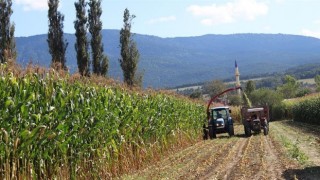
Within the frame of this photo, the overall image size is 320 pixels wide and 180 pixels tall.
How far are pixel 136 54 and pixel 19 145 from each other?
33.6 m

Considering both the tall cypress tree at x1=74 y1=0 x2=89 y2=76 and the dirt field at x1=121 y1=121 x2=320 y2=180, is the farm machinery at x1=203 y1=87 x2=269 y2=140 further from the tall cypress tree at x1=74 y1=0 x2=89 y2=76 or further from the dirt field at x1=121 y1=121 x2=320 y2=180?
the tall cypress tree at x1=74 y1=0 x2=89 y2=76

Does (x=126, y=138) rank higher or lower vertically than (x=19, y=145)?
lower

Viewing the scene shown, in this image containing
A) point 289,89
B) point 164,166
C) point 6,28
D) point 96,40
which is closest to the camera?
point 164,166

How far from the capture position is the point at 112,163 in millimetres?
12039

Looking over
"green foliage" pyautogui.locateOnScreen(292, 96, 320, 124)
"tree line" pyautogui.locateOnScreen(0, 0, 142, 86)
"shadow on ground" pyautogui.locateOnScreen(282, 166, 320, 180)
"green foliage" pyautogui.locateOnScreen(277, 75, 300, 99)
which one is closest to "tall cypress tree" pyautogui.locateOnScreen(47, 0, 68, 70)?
"tree line" pyautogui.locateOnScreen(0, 0, 142, 86)

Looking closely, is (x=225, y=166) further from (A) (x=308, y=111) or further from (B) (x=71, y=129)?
(A) (x=308, y=111)

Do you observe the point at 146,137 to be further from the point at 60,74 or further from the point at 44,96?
the point at 44,96

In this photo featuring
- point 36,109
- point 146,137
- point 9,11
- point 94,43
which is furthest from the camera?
point 94,43

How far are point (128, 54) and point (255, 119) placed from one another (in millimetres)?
18203

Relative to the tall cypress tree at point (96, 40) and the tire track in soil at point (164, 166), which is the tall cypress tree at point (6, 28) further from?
the tire track in soil at point (164, 166)

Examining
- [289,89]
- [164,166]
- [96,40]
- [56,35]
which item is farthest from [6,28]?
[289,89]

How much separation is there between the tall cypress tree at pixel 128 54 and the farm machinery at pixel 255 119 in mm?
14769

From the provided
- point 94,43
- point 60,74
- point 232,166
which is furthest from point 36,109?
point 94,43

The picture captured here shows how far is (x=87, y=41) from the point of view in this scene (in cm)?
3794
